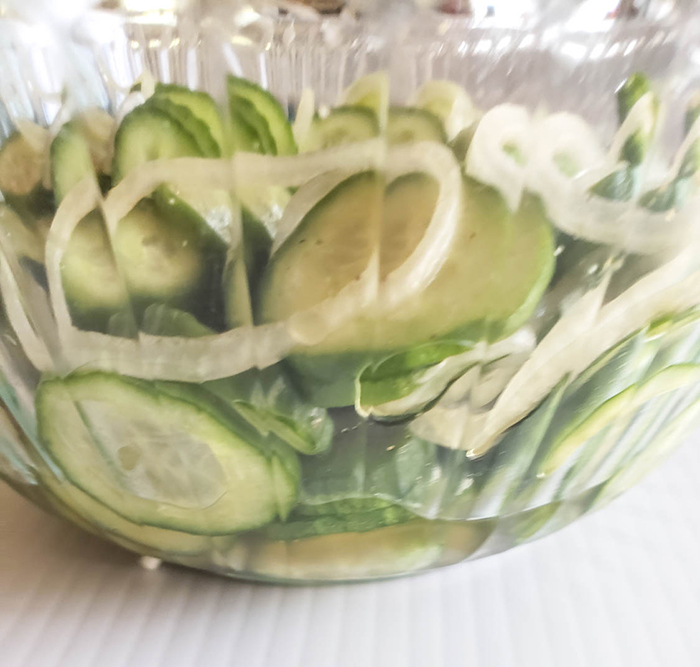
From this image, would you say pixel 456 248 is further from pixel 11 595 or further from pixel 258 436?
pixel 11 595

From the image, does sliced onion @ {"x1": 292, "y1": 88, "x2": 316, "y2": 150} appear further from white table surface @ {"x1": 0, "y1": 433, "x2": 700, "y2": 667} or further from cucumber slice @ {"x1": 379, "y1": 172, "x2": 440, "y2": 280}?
white table surface @ {"x1": 0, "y1": 433, "x2": 700, "y2": 667}

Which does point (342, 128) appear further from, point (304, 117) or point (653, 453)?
point (653, 453)

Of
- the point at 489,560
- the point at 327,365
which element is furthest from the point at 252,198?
the point at 489,560

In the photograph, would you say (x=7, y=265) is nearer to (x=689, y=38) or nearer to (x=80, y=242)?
(x=80, y=242)

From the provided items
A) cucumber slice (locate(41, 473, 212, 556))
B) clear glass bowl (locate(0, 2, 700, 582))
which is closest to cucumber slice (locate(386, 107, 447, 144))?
clear glass bowl (locate(0, 2, 700, 582))
